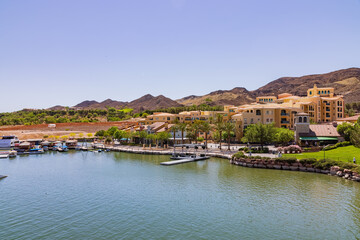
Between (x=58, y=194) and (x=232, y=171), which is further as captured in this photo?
(x=232, y=171)

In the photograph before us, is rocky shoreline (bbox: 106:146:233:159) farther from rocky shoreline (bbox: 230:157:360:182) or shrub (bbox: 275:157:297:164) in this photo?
shrub (bbox: 275:157:297:164)

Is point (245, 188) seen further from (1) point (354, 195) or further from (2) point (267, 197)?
(1) point (354, 195)

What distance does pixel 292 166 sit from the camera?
4628 cm

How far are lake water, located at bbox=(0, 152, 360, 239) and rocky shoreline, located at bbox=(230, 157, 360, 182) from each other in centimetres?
132

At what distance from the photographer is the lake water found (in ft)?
74.4

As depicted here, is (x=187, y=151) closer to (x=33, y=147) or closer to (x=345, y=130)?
(x=345, y=130)

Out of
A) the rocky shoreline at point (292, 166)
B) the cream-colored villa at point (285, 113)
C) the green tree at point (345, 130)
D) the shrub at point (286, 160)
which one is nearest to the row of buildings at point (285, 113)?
the cream-colored villa at point (285, 113)

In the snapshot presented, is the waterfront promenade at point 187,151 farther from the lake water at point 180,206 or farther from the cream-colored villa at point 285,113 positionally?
the cream-colored villa at point 285,113

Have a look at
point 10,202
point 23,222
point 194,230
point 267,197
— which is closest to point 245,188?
point 267,197

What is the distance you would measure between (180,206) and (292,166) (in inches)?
989

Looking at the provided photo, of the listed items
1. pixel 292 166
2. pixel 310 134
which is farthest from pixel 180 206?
pixel 310 134

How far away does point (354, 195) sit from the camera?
3142cm

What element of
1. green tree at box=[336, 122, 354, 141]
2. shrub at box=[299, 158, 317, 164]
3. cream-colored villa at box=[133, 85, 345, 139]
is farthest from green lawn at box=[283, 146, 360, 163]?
cream-colored villa at box=[133, 85, 345, 139]

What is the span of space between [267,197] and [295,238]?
10243 millimetres
